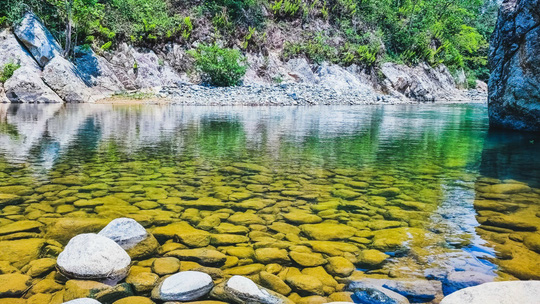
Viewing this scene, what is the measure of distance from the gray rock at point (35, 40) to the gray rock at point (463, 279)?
76.0ft

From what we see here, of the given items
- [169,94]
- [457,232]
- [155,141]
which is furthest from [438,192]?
[169,94]

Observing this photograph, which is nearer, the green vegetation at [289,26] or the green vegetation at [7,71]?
the green vegetation at [7,71]

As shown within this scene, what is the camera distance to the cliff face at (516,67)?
902cm

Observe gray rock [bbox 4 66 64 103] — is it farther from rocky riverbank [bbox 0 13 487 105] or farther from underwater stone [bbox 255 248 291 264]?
underwater stone [bbox 255 248 291 264]

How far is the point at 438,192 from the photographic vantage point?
4.29 m

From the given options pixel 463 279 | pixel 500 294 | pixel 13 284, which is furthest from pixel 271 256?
pixel 13 284

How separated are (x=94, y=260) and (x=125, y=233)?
0.40m

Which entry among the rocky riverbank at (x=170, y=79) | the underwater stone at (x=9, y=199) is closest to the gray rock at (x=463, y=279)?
the underwater stone at (x=9, y=199)

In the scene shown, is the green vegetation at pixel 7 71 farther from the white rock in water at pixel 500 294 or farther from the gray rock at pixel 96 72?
the white rock in water at pixel 500 294

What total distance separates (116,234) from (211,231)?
762 millimetres

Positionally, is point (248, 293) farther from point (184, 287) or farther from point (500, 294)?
point (500, 294)

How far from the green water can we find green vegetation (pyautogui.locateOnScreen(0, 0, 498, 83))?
Result: 724 inches

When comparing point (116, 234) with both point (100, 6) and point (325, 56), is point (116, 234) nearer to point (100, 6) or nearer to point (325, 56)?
point (100, 6)

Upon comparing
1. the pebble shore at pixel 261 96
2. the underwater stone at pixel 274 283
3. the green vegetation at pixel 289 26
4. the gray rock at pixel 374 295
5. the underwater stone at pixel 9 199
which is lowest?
the underwater stone at pixel 274 283
